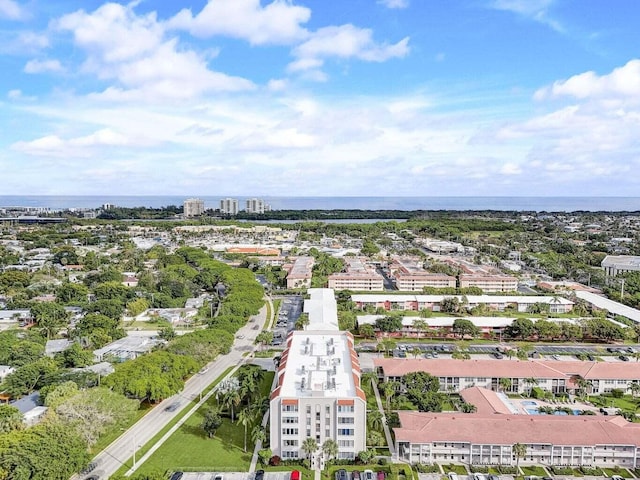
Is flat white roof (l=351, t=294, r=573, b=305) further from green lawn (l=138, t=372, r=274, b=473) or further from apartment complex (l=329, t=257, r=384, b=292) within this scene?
green lawn (l=138, t=372, r=274, b=473)

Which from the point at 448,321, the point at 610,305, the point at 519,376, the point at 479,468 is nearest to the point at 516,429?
the point at 479,468

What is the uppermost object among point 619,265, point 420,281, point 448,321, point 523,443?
point 619,265

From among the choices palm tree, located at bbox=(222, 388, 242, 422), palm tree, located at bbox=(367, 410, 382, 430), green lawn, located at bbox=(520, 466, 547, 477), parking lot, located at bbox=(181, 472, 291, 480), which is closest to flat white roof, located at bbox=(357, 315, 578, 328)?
palm tree, located at bbox=(367, 410, 382, 430)

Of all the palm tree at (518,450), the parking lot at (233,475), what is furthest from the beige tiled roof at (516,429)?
the parking lot at (233,475)

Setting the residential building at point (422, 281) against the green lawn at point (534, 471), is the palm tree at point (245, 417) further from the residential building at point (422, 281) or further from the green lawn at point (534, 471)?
the residential building at point (422, 281)

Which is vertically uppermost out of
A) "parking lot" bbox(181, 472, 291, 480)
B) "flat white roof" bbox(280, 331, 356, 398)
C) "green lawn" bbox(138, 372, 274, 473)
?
"flat white roof" bbox(280, 331, 356, 398)

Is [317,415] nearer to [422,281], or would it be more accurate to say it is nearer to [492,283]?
[422,281]

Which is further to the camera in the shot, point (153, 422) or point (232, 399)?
point (153, 422)
